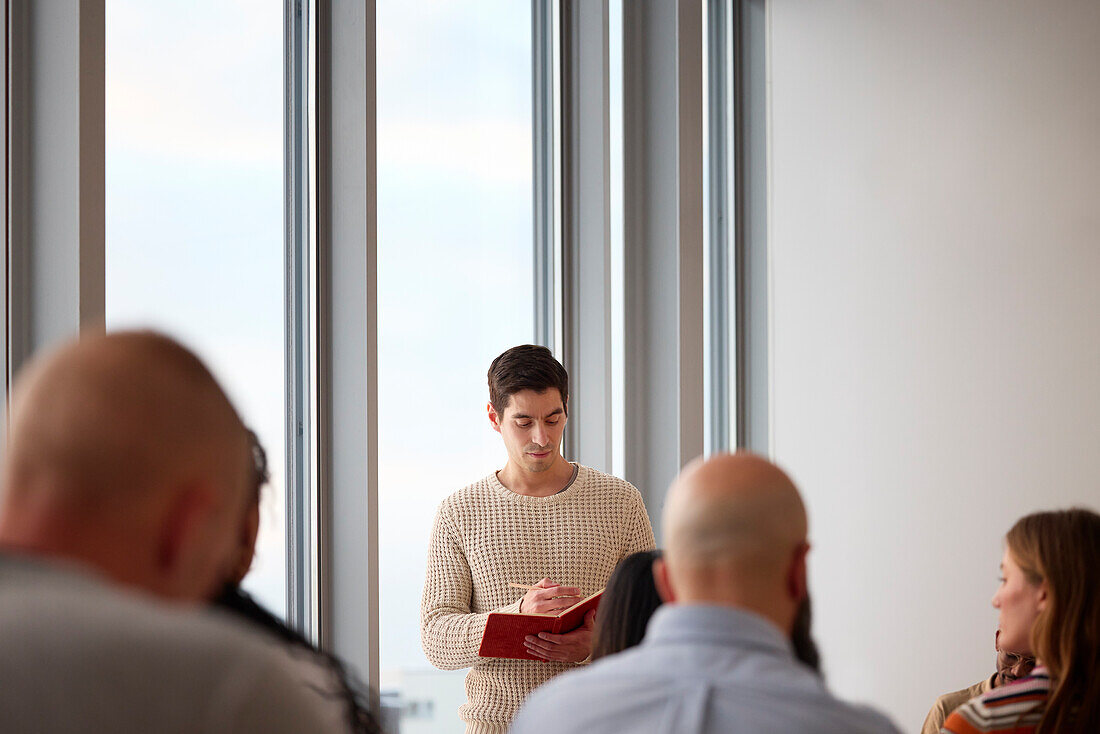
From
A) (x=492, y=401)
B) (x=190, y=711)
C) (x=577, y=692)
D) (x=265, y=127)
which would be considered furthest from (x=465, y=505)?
(x=190, y=711)

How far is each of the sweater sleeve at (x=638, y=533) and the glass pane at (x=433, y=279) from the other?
1041 millimetres

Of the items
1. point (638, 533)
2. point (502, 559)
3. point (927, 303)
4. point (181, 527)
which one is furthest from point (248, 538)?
point (927, 303)

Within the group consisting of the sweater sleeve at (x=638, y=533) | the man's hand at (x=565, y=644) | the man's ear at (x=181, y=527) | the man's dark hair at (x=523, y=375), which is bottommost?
the man's hand at (x=565, y=644)

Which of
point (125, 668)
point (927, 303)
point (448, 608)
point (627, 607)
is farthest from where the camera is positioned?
point (927, 303)

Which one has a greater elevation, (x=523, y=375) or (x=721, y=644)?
(x=523, y=375)

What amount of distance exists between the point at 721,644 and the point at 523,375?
170 centimetres

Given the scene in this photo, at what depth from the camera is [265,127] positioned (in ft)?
11.6

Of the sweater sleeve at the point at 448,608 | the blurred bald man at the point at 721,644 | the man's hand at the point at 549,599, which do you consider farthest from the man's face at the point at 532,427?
the blurred bald man at the point at 721,644

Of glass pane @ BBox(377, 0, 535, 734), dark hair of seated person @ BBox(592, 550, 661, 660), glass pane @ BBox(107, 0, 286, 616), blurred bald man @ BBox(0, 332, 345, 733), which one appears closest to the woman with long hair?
dark hair of seated person @ BBox(592, 550, 661, 660)

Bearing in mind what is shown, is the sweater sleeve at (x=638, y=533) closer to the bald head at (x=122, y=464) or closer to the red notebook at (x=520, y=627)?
the red notebook at (x=520, y=627)

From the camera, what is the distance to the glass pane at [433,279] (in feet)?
12.6

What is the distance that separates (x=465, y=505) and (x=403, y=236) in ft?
4.05

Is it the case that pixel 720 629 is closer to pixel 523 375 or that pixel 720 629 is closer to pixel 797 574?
pixel 797 574

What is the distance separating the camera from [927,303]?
4.58 meters
